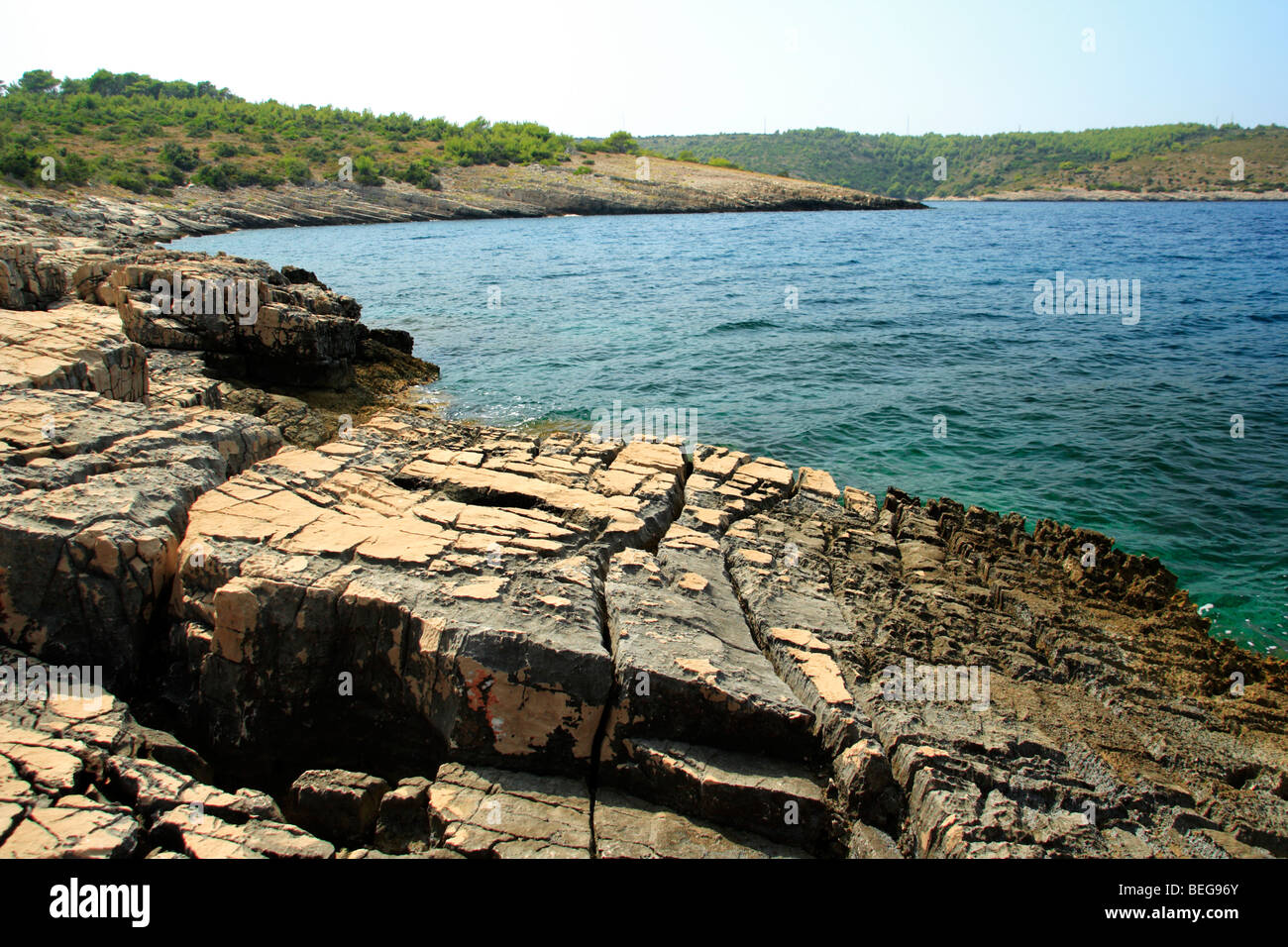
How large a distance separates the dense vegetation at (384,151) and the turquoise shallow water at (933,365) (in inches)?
617

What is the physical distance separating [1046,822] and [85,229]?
41.8 meters

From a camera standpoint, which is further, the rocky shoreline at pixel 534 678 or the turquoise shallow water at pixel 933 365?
the turquoise shallow water at pixel 933 365

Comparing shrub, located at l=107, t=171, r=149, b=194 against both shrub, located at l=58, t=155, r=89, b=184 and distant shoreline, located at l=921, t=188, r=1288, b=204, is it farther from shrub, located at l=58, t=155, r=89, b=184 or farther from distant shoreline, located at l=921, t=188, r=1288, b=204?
distant shoreline, located at l=921, t=188, r=1288, b=204

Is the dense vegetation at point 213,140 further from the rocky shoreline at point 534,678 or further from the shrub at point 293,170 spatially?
the rocky shoreline at point 534,678

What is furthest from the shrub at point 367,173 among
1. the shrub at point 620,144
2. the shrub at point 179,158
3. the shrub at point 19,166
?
the shrub at point 620,144

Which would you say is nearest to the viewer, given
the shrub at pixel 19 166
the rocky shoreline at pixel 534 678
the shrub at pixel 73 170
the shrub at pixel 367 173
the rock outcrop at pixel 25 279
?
the rocky shoreline at pixel 534 678

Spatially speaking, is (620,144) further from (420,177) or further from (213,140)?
(213,140)

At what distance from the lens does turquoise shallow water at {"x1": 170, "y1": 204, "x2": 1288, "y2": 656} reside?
39.7 ft

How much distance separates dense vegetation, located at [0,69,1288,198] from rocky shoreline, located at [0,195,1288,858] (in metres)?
41.6

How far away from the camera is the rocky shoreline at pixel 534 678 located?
5004 millimetres

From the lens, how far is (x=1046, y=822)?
5.19 m

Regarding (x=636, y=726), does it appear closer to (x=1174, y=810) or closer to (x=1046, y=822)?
(x=1046, y=822)

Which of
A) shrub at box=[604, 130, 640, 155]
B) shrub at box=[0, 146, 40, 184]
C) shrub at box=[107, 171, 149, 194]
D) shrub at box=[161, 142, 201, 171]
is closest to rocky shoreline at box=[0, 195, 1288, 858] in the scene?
shrub at box=[0, 146, 40, 184]
